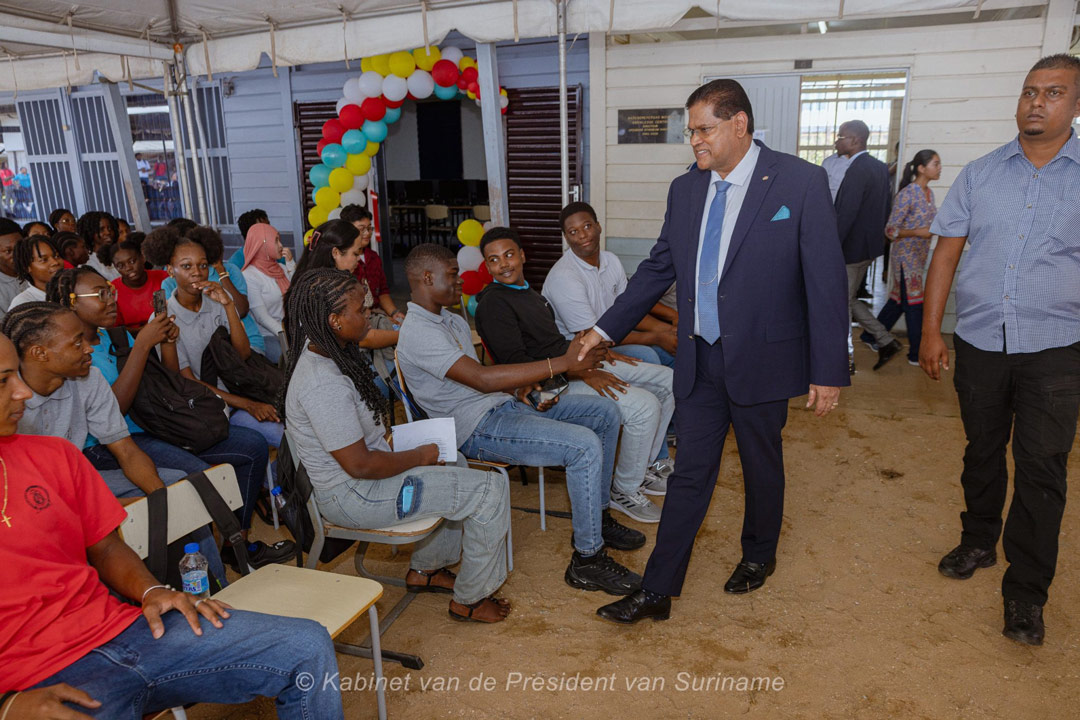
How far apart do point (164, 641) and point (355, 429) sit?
87cm

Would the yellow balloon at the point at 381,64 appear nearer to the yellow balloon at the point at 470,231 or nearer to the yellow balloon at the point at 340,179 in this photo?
the yellow balloon at the point at 340,179

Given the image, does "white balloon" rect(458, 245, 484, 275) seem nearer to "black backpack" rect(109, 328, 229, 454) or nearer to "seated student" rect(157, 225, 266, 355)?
"seated student" rect(157, 225, 266, 355)

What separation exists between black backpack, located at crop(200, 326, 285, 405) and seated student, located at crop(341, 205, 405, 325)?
1.30 metres

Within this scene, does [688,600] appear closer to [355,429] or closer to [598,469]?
[598,469]

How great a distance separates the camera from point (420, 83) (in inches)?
271

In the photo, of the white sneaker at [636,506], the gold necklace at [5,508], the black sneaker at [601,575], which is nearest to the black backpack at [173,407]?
the gold necklace at [5,508]

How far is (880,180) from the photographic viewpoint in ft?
20.2

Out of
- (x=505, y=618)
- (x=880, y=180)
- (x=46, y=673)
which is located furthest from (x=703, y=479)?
(x=880, y=180)

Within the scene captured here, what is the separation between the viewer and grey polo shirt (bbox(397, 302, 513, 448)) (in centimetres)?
305

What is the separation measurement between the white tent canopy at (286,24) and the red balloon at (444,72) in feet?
3.66

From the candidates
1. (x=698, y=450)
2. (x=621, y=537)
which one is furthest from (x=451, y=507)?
(x=621, y=537)

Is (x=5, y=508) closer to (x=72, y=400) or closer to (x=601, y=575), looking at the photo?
(x=72, y=400)

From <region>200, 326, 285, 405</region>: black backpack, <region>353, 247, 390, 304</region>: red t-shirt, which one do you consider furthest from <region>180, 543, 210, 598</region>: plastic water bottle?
<region>353, 247, 390, 304</region>: red t-shirt

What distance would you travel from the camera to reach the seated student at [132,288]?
416 centimetres
